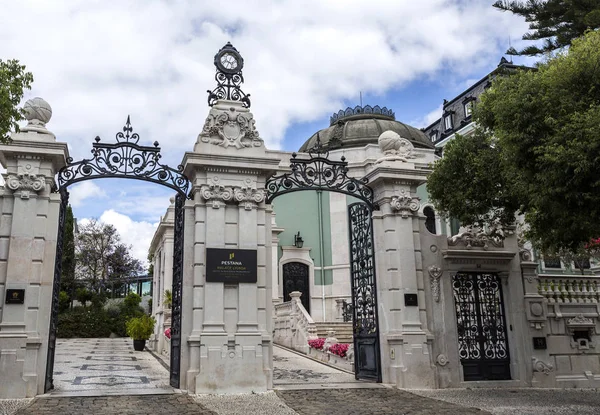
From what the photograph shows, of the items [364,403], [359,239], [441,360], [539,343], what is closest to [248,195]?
[359,239]

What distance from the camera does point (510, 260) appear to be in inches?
518

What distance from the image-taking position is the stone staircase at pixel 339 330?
19844 mm

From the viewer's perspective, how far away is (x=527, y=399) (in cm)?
1060

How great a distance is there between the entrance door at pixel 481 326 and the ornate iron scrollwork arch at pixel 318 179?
287 cm

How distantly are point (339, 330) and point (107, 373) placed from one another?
892cm

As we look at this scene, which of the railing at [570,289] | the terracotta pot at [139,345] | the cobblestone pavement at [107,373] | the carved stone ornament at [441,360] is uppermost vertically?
the railing at [570,289]

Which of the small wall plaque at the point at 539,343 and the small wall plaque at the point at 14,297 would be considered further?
the small wall plaque at the point at 539,343

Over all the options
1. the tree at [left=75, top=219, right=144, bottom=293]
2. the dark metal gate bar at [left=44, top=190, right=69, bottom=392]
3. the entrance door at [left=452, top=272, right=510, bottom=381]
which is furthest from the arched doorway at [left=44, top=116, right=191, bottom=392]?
the tree at [left=75, top=219, right=144, bottom=293]

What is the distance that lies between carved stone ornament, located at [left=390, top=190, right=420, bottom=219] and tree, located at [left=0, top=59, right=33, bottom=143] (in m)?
7.65

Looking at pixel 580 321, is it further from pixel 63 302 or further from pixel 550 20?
pixel 63 302

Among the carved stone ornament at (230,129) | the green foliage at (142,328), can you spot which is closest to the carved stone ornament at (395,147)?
the carved stone ornament at (230,129)

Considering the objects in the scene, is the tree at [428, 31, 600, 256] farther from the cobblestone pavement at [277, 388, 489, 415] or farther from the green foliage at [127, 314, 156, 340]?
the green foliage at [127, 314, 156, 340]

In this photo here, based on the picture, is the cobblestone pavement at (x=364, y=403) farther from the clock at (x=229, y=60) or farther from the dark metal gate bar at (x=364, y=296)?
the clock at (x=229, y=60)

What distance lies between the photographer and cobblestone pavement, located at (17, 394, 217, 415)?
8.57 m
